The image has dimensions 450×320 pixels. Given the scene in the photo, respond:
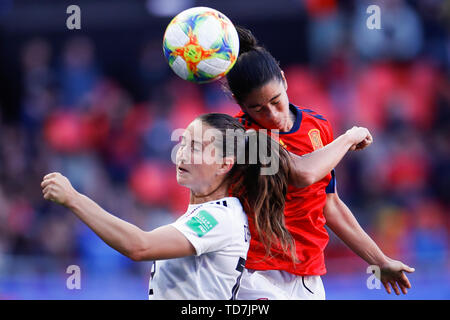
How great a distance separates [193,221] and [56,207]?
19.6 feet

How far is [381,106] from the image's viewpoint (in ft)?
31.3

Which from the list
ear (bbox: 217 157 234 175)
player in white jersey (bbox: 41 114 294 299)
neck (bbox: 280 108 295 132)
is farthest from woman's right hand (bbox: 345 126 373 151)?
ear (bbox: 217 157 234 175)

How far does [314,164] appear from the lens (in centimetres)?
364

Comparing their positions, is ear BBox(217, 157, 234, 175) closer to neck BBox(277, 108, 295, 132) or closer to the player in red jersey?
the player in red jersey

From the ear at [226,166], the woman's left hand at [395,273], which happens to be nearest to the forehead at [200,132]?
the ear at [226,166]

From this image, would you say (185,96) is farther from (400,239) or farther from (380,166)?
(400,239)

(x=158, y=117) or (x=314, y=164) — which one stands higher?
(x=158, y=117)

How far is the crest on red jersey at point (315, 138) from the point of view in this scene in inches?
159

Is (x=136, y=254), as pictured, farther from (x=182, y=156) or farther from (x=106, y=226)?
(x=182, y=156)

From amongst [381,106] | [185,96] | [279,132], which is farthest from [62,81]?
[279,132]

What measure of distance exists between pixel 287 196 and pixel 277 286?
20.6 inches

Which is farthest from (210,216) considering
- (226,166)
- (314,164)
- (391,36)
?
(391,36)

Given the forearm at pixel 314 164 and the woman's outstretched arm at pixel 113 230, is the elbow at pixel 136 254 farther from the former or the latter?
the forearm at pixel 314 164

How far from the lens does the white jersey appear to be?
10.8 ft
